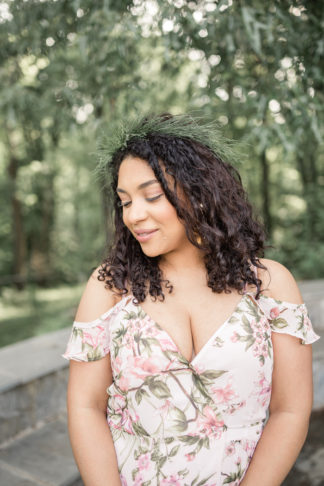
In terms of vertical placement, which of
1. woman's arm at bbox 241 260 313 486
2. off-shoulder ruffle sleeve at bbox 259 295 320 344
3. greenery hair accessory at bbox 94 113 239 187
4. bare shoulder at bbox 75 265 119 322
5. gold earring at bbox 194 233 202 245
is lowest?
woman's arm at bbox 241 260 313 486

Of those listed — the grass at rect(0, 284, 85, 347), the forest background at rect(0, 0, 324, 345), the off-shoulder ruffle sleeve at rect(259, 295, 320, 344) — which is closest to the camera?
the off-shoulder ruffle sleeve at rect(259, 295, 320, 344)

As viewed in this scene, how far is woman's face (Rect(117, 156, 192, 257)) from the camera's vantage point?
1.33 m

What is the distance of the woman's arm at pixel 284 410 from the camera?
1.35 meters

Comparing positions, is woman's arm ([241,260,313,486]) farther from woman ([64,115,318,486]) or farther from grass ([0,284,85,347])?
grass ([0,284,85,347])

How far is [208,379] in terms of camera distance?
131 centimetres

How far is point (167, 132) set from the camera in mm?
1386

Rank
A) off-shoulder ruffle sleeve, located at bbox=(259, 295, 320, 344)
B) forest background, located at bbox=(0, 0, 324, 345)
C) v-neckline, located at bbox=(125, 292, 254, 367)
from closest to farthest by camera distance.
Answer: v-neckline, located at bbox=(125, 292, 254, 367) → off-shoulder ruffle sleeve, located at bbox=(259, 295, 320, 344) → forest background, located at bbox=(0, 0, 324, 345)

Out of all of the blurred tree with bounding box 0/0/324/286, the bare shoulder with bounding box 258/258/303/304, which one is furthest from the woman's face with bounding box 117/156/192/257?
the blurred tree with bounding box 0/0/324/286

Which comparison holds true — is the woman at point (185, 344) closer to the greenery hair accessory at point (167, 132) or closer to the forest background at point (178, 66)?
the greenery hair accessory at point (167, 132)

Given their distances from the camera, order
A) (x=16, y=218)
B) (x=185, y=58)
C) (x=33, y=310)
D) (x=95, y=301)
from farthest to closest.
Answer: (x=16, y=218) < (x=33, y=310) < (x=185, y=58) < (x=95, y=301)

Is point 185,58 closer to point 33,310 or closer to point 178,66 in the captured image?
point 178,66

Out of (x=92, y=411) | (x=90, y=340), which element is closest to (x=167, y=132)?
(x=90, y=340)

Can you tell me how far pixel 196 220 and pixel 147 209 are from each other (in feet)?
0.55

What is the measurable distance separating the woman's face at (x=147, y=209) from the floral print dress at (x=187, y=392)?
22cm
